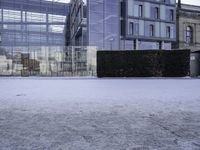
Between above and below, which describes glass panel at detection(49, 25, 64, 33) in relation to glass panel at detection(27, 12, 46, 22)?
below

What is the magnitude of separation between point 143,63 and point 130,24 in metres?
21.5

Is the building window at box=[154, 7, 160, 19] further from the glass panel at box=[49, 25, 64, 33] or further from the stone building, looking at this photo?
the glass panel at box=[49, 25, 64, 33]

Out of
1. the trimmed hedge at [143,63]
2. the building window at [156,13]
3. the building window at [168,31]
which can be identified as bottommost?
the trimmed hedge at [143,63]

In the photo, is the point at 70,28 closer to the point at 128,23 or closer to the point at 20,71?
the point at 128,23

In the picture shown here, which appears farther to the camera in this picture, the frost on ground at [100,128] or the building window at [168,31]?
the building window at [168,31]

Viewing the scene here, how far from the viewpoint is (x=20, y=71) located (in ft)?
104

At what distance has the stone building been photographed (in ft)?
174

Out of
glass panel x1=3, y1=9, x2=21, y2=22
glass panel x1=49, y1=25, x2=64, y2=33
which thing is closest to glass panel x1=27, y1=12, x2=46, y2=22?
glass panel x1=3, y1=9, x2=21, y2=22

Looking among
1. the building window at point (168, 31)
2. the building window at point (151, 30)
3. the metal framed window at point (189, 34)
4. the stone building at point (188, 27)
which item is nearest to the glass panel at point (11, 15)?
the building window at point (151, 30)

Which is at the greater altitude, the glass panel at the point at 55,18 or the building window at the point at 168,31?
the glass panel at the point at 55,18

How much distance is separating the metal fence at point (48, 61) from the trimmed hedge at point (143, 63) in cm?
594

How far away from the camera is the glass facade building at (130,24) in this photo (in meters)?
41.7

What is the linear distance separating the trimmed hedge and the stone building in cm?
2822

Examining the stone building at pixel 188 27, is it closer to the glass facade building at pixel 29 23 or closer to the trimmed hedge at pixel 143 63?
the glass facade building at pixel 29 23
